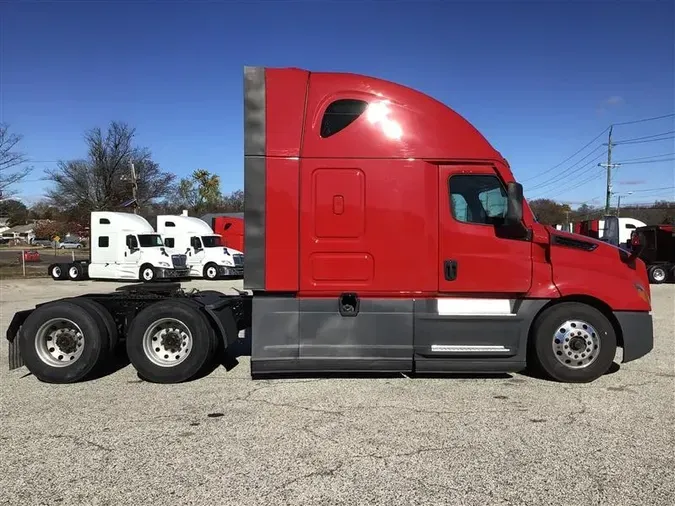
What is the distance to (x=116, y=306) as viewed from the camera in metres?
6.47

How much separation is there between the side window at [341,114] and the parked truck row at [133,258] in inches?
719

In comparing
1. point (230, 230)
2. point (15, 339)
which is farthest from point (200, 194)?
point (15, 339)

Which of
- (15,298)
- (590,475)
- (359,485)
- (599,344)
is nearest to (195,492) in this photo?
(359,485)

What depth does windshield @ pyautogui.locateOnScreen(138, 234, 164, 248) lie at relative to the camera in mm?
23078

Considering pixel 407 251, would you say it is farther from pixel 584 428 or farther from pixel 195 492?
pixel 195 492

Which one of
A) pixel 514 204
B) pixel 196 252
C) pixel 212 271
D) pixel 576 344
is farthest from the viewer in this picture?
pixel 196 252

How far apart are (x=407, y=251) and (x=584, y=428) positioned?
2363mm

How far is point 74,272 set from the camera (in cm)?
2367

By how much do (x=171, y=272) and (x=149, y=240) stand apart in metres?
1.73

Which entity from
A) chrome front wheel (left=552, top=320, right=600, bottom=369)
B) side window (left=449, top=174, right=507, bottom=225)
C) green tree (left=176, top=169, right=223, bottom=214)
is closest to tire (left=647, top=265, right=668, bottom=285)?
chrome front wheel (left=552, top=320, right=600, bottom=369)

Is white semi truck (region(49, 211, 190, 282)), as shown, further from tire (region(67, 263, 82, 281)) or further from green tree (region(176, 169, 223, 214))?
green tree (region(176, 169, 223, 214))

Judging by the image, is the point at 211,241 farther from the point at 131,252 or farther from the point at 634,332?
the point at 634,332

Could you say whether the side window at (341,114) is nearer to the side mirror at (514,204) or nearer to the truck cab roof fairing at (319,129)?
the truck cab roof fairing at (319,129)

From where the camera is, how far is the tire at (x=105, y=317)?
6172 millimetres
